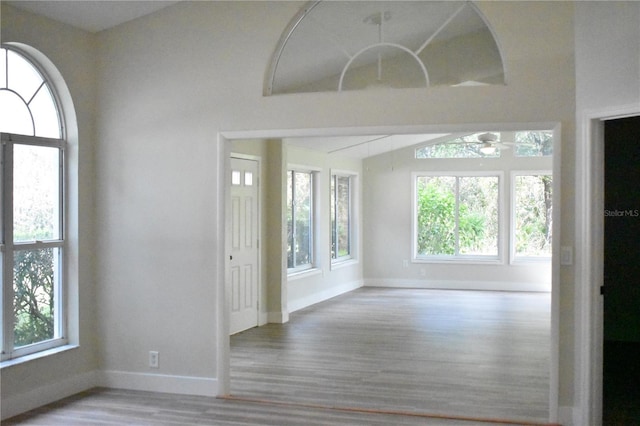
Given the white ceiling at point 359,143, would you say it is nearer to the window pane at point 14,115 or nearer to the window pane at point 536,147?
the window pane at point 536,147

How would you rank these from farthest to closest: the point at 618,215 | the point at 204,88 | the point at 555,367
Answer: the point at 618,215
the point at 204,88
the point at 555,367

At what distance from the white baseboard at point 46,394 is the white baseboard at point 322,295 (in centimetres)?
408

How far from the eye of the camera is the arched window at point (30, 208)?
476 centimetres

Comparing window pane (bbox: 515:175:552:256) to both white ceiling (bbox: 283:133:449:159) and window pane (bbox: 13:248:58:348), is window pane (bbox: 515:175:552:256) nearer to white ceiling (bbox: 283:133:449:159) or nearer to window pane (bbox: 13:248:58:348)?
white ceiling (bbox: 283:133:449:159)

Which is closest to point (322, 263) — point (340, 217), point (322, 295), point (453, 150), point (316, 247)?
point (316, 247)

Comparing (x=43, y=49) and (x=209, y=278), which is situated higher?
(x=43, y=49)

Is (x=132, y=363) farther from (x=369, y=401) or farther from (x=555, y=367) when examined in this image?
(x=555, y=367)

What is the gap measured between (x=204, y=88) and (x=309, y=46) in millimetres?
904

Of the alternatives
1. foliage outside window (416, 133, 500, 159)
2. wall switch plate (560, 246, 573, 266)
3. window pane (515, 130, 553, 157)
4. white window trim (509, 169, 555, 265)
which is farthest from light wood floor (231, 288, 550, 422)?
foliage outside window (416, 133, 500, 159)

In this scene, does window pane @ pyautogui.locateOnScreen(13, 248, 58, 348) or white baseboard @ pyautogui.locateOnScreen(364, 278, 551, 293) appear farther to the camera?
white baseboard @ pyautogui.locateOnScreen(364, 278, 551, 293)

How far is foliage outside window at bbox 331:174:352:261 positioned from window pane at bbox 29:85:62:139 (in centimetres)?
635

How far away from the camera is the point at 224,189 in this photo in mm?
5156

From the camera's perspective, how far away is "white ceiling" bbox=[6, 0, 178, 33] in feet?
15.5

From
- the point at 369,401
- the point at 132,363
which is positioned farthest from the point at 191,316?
the point at 369,401
